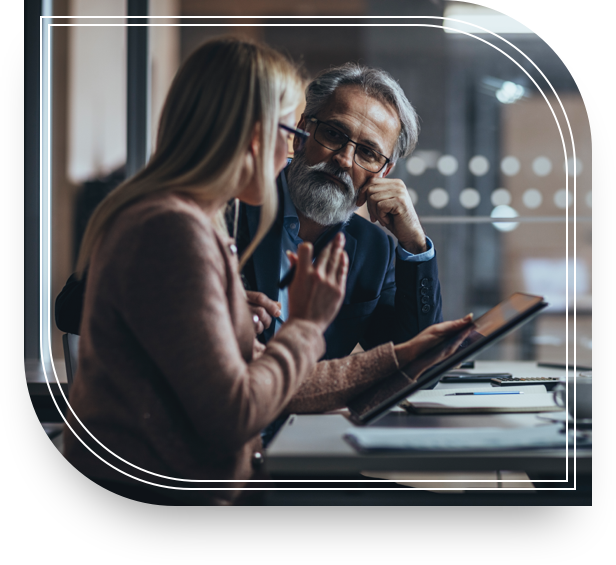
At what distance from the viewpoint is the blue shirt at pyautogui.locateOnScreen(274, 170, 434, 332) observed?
1.16 meters

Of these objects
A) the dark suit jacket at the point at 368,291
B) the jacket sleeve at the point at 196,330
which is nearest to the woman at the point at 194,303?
the jacket sleeve at the point at 196,330

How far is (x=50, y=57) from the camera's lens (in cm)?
119

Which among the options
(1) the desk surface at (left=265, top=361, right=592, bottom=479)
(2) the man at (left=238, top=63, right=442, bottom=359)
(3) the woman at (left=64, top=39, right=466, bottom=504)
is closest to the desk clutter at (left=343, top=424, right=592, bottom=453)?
(1) the desk surface at (left=265, top=361, right=592, bottom=479)

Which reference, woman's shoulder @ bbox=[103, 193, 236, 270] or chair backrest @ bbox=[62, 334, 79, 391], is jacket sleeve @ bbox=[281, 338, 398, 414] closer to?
woman's shoulder @ bbox=[103, 193, 236, 270]

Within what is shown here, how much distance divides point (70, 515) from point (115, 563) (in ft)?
0.45

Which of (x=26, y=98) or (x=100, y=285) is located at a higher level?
(x=26, y=98)

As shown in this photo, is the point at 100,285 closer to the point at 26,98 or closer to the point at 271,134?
the point at 271,134

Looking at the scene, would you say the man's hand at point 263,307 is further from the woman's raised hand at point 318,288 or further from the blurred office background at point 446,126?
the blurred office background at point 446,126

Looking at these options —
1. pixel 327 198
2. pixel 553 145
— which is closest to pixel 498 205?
pixel 553 145

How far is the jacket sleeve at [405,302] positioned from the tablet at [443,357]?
103 millimetres

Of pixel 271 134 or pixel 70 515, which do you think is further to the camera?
pixel 70 515

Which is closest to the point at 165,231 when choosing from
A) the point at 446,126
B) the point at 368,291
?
the point at 368,291

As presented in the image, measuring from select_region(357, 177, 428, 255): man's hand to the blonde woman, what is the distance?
0.23 metres
